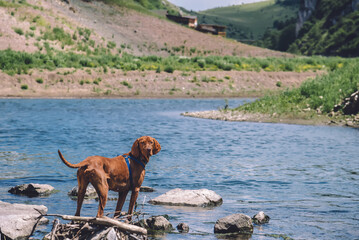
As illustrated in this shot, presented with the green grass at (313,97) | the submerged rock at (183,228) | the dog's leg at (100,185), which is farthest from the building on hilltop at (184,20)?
the dog's leg at (100,185)

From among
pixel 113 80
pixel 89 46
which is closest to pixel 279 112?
pixel 113 80

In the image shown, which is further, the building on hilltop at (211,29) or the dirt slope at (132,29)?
the building on hilltop at (211,29)

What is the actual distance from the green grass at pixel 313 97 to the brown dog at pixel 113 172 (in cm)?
2553

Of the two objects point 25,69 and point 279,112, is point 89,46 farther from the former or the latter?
point 279,112

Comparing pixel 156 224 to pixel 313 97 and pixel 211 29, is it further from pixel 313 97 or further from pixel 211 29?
pixel 211 29

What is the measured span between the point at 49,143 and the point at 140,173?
15245mm

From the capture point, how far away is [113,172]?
7.69 m

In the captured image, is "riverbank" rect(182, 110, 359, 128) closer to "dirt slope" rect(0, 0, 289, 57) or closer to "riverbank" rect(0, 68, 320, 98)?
"riverbank" rect(0, 68, 320, 98)

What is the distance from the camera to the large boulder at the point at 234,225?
9.29 m

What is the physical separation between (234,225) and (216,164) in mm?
8410

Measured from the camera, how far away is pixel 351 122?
29609mm

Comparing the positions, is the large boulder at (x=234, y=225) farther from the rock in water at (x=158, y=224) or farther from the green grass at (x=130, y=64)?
the green grass at (x=130, y=64)

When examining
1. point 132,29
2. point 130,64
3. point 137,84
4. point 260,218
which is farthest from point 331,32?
point 260,218

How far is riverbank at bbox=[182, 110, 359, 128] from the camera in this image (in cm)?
3000
